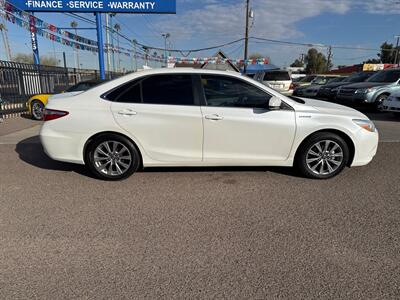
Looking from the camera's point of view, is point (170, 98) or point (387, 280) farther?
point (170, 98)

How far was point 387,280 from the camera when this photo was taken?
230cm

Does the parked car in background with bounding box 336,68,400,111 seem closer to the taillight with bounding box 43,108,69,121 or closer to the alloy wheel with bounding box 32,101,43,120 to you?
the taillight with bounding box 43,108,69,121

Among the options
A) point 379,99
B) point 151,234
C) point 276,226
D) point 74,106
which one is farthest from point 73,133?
point 379,99

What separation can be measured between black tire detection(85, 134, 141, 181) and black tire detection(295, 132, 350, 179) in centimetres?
236

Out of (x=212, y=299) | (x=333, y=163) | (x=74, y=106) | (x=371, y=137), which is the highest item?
(x=74, y=106)

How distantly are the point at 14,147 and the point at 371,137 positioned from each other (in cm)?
677

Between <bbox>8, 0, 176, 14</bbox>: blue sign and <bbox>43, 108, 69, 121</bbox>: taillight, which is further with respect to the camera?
A: <bbox>8, 0, 176, 14</bbox>: blue sign

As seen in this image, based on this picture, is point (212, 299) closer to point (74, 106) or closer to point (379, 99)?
point (74, 106)

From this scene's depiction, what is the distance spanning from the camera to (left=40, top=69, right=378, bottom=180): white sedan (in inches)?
161

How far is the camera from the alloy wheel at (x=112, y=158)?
13.9ft

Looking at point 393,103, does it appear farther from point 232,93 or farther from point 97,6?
point 97,6

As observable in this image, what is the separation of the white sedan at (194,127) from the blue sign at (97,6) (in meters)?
11.6

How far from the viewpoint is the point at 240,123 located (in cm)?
409

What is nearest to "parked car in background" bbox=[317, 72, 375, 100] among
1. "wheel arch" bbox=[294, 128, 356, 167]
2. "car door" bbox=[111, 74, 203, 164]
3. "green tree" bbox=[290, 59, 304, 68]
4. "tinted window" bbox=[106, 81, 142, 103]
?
"wheel arch" bbox=[294, 128, 356, 167]
